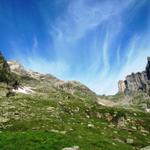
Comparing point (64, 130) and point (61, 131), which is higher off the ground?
point (64, 130)

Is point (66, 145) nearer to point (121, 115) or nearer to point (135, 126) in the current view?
point (135, 126)

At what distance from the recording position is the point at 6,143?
115 ft

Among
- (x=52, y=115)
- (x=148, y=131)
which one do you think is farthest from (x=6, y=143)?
(x=148, y=131)

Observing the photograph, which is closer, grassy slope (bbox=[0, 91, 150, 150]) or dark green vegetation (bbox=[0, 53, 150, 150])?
grassy slope (bbox=[0, 91, 150, 150])

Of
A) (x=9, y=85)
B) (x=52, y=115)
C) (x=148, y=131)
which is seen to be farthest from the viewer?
(x=9, y=85)

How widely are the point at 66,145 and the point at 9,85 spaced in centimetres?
10113

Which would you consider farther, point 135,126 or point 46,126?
point 135,126

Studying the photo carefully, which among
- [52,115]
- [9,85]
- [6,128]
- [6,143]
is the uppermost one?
[9,85]

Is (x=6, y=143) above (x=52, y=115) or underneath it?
underneath

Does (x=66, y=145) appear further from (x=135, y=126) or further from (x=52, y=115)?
(x=135, y=126)

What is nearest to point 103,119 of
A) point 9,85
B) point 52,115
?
point 52,115

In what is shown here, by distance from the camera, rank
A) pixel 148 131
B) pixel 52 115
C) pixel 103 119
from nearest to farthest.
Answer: pixel 52 115
pixel 148 131
pixel 103 119

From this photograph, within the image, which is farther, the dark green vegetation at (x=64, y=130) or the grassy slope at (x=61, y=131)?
the dark green vegetation at (x=64, y=130)

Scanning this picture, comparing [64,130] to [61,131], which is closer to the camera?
[61,131]
